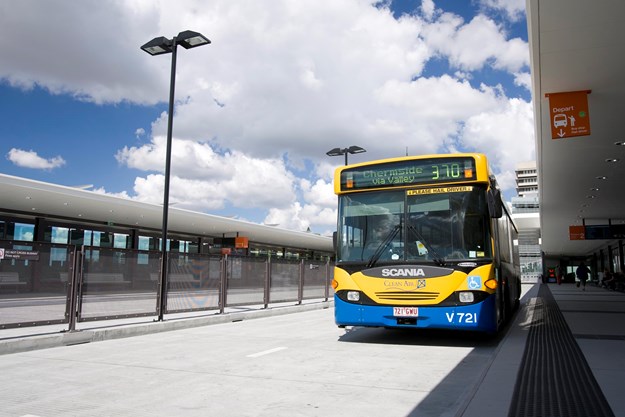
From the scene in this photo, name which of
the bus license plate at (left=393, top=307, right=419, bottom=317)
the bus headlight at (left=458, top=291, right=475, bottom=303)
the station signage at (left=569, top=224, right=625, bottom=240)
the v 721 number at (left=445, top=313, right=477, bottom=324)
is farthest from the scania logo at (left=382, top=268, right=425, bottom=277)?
the station signage at (left=569, top=224, right=625, bottom=240)

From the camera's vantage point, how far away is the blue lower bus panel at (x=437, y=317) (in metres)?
8.36

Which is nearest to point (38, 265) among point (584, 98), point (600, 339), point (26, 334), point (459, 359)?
point (26, 334)

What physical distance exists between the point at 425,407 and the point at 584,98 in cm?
898

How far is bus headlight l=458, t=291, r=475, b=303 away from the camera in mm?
8367

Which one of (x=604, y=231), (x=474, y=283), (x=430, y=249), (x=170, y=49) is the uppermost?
(x=170, y=49)

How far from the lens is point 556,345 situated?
29.2 ft

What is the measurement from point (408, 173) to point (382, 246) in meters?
1.46

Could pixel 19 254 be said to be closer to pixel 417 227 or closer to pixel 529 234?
pixel 417 227

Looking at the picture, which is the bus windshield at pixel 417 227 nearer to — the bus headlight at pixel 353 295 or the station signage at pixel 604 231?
the bus headlight at pixel 353 295

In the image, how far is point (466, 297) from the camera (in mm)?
8383

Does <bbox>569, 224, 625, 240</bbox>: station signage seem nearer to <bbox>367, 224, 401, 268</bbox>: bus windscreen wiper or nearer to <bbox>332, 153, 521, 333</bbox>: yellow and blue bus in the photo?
<bbox>332, 153, 521, 333</bbox>: yellow and blue bus

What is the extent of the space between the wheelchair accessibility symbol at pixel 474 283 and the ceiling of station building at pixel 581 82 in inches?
168

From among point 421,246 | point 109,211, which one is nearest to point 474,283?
point 421,246

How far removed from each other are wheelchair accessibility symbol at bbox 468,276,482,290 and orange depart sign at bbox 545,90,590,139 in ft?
14.3
